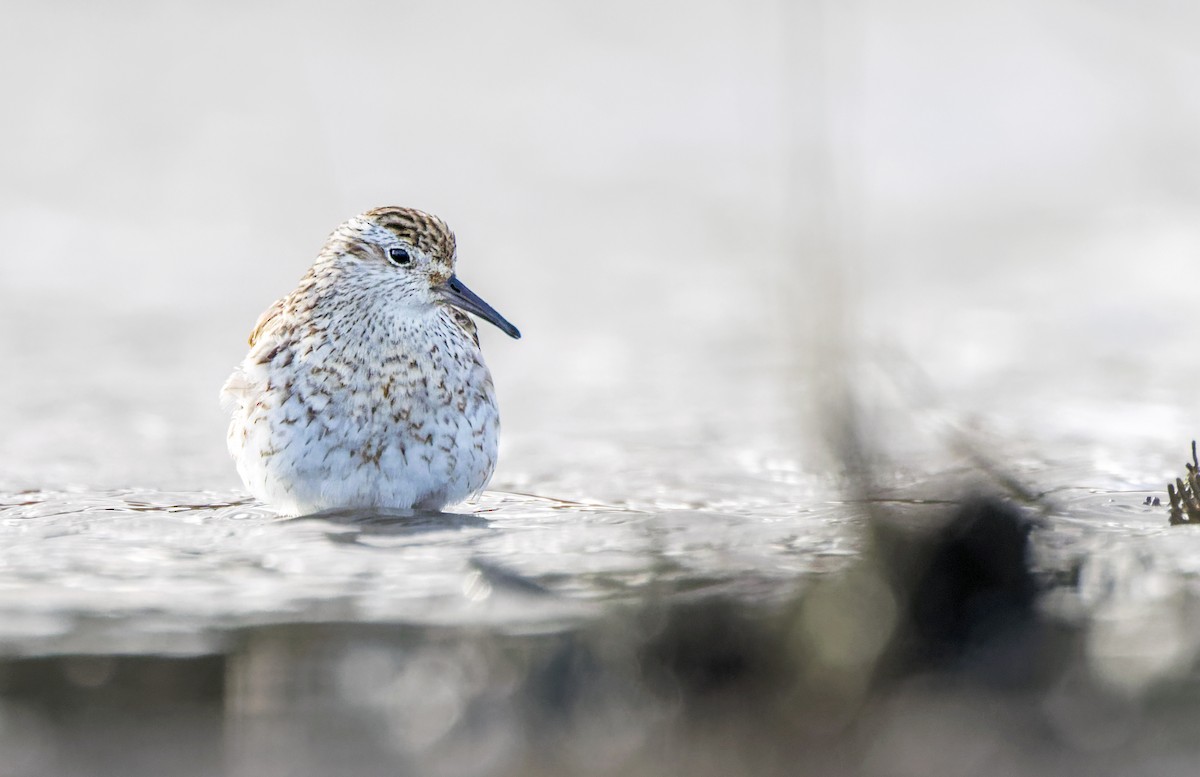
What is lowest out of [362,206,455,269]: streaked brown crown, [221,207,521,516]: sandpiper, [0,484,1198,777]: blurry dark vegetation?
[0,484,1198,777]: blurry dark vegetation

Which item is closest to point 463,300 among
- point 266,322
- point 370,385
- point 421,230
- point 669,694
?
point 421,230

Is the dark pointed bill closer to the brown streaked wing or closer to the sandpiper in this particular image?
the sandpiper

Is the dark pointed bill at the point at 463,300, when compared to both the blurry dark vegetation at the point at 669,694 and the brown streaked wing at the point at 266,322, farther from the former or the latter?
the blurry dark vegetation at the point at 669,694

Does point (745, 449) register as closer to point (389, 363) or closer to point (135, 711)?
point (389, 363)

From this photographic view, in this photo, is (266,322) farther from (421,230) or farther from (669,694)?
(669,694)

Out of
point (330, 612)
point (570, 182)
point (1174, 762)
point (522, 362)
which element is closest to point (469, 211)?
point (570, 182)

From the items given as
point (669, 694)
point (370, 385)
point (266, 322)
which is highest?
point (266, 322)

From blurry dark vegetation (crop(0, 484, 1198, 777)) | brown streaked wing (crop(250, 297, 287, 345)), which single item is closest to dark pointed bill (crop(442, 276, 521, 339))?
brown streaked wing (crop(250, 297, 287, 345))
